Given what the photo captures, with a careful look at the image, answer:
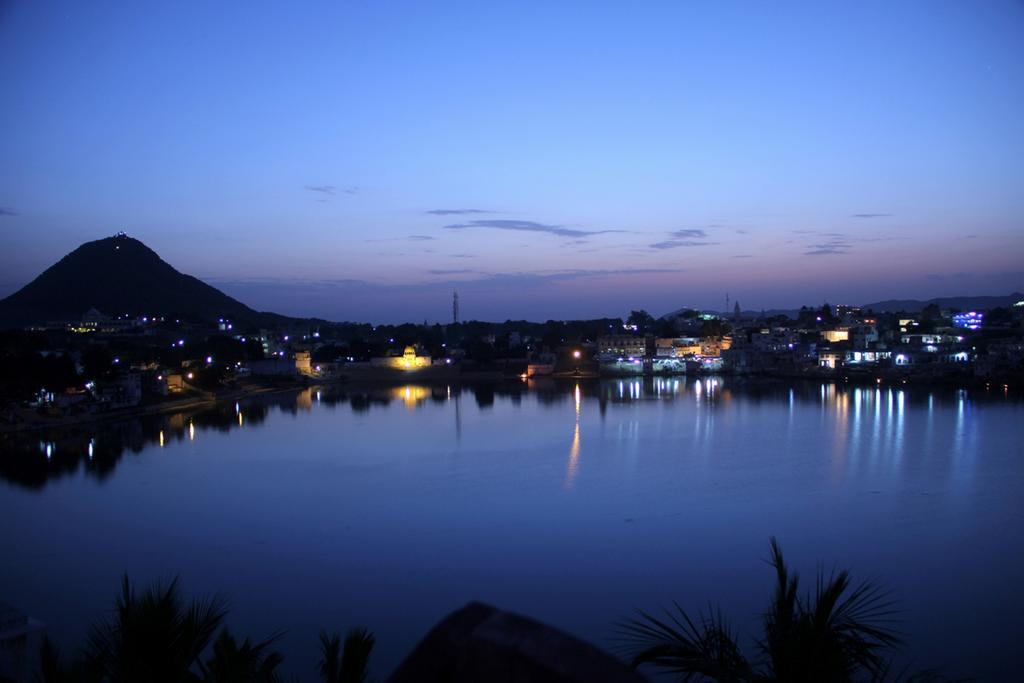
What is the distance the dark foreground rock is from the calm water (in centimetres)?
297

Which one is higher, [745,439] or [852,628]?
[852,628]

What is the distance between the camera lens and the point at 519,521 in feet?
18.8

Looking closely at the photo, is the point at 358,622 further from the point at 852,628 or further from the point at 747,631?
the point at 852,628

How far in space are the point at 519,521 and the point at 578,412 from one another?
7.96m

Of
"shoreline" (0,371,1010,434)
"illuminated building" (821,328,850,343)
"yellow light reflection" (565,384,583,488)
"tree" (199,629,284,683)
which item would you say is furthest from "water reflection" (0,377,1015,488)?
"illuminated building" (821,328,850,343)

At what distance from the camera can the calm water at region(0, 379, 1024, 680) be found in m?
4.02

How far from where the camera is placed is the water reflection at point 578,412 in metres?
8.51

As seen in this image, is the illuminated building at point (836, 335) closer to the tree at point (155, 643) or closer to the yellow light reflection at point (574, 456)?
the yellow light reflection at point (574, 456)

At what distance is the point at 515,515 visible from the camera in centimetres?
592

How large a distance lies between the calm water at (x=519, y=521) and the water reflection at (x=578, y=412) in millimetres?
88

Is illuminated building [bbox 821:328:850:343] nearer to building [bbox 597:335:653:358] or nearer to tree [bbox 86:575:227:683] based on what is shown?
building [bbox 597:335:653:358]

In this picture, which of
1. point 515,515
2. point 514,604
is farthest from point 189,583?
point 515,515

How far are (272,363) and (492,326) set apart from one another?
19995mm

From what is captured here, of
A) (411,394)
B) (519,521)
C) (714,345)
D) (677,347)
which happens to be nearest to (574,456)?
(519,521)
